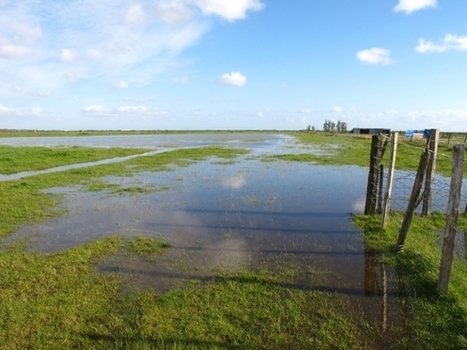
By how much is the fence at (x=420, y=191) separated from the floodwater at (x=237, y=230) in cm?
102

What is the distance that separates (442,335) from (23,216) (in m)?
13.6

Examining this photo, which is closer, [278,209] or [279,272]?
[279,272]

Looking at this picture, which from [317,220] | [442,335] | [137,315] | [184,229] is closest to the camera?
[442,335]

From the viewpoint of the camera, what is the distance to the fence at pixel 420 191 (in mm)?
6004

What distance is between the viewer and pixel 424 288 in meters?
6.39

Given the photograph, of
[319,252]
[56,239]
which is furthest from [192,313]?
[56,239]

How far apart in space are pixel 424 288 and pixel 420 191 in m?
4.01

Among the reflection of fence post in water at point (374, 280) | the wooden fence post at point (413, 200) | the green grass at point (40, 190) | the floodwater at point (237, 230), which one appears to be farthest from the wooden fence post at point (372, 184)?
the green grass at point (40, 190)

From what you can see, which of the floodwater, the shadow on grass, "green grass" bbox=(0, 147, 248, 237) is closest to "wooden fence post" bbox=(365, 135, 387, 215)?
the floodwater

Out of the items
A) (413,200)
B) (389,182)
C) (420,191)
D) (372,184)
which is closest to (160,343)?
(413,200)

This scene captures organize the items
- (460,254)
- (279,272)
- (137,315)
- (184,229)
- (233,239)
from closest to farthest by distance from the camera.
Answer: (137,315)
(279,272)
(460,254)
(233,239)
(184,229)

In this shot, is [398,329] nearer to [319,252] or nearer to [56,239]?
[319,252]

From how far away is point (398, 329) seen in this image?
520cm

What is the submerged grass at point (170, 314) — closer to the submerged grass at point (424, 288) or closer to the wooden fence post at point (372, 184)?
the submerged grass at point (424, 288)
